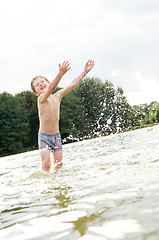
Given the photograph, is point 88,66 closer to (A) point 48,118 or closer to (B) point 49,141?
(A) point 48,118

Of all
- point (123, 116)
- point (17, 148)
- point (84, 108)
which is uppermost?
point (84, 108)

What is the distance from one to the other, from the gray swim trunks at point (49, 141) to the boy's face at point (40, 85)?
3.01 feet

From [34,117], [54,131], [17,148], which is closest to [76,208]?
[54,131]

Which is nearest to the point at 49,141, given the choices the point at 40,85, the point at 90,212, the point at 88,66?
the point at 40,85

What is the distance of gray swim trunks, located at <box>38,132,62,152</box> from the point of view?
5.63m

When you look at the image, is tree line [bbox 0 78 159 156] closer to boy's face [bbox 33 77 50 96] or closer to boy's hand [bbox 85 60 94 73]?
boy's hand [bbox 85 60 94 73]

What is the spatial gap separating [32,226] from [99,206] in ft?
1.89

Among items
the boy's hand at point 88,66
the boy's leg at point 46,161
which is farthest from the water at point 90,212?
the boy's hand at point 88,66

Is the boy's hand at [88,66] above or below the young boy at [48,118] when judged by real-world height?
above

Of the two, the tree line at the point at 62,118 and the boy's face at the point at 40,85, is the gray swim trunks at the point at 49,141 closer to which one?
the boy's face at the point at 40,85

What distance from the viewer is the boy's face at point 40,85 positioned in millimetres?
5777

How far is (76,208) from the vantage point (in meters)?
2.38

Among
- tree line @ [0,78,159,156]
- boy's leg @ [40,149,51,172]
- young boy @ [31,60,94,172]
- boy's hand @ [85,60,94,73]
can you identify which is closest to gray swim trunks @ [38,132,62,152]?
young boy @ [31,60,94,172]

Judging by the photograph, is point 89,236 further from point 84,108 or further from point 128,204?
point 84,108
